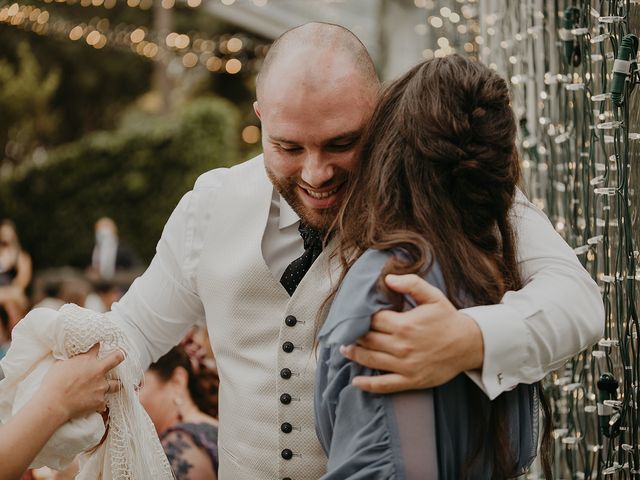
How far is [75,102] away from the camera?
2039 cm

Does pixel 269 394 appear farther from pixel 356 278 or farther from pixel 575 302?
pixel 575 302

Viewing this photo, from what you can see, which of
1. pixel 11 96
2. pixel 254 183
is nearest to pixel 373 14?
pixel 11 96

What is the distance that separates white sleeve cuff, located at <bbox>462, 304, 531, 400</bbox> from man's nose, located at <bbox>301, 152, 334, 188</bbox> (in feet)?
1.55

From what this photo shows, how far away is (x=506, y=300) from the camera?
161 cm

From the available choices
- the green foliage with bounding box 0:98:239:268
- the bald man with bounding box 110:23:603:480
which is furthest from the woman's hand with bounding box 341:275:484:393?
the green foliage with bounding box 0:98:239:268

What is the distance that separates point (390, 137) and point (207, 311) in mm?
760

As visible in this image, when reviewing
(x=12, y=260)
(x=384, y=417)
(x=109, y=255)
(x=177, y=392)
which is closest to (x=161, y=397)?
(x=177, y=392)

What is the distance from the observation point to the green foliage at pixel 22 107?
50.9ft

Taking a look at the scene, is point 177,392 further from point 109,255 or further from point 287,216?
point 109,255

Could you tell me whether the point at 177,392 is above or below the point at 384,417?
below

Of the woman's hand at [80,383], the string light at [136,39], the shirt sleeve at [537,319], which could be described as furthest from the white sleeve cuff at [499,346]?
the string light at [136,39]

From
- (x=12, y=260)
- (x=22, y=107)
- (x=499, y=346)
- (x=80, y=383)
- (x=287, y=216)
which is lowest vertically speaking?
(x=12, y=260)

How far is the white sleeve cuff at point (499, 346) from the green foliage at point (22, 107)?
1486 cm

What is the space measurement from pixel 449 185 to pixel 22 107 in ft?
50.4
